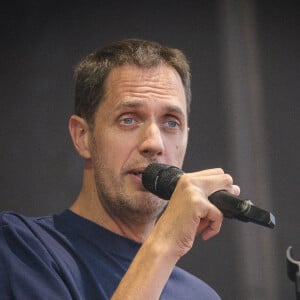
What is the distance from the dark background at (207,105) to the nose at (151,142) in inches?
22.9

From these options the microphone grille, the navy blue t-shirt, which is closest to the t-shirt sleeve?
the navy blue t-shirt

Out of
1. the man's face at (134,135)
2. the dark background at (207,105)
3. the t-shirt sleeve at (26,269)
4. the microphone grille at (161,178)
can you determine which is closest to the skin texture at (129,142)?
the man's face at (134,135)

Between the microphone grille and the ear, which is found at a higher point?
the ear

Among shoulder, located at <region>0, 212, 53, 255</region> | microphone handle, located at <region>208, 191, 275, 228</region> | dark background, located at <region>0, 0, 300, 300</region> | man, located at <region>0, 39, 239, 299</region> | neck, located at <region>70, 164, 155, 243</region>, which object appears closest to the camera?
microphone handle, located at <region>208, 191, 275, 228</region>

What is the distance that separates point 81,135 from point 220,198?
2.00ft

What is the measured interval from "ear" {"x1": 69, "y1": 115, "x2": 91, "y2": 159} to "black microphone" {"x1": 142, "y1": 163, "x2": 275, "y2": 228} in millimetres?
328

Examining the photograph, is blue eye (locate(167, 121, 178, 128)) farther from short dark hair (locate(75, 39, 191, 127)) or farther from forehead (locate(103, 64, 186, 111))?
short dark hair (locate(75, 39, 191, 127))

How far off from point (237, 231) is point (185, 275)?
15.7 inches

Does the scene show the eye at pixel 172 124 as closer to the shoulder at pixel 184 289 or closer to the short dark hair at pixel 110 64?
the short dark hair at pixel 110 64

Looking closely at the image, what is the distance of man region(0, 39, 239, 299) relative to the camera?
109cm

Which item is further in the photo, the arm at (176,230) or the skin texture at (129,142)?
the skin texture at (129,142)

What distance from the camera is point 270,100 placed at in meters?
2.01

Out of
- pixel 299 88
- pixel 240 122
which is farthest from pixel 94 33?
pixel 299 88

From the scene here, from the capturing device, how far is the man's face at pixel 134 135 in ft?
4.42
